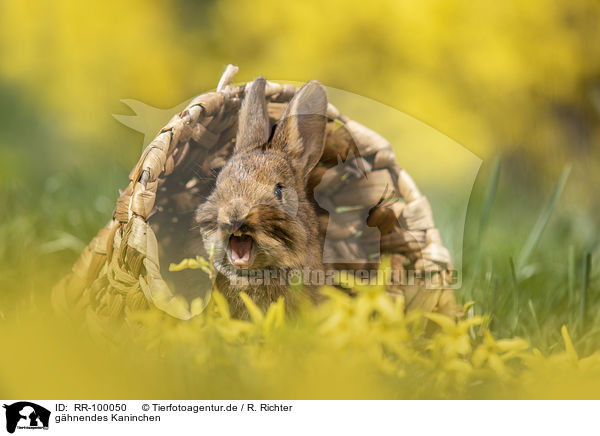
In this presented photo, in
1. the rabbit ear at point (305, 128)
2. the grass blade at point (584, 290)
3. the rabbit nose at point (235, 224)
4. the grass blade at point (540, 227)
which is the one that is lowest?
the grass blade at point (584, 290)

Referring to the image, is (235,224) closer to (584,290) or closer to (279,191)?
(279,191)

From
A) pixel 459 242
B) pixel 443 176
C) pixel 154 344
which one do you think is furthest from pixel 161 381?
pixel 443 176

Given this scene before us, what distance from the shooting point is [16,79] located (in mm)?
2207

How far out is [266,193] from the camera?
137 cm

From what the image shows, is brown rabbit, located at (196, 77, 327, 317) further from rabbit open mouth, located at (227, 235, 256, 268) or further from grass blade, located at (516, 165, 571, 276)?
grass blade, located at (516, 165, 571, 276)

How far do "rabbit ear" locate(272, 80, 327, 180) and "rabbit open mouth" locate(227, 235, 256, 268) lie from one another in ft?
0.91

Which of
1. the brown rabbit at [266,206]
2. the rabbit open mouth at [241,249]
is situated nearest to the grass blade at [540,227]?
the brown rabbit at [266,206]

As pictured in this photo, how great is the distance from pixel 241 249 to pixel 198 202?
25cm

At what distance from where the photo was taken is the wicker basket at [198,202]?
116cm
